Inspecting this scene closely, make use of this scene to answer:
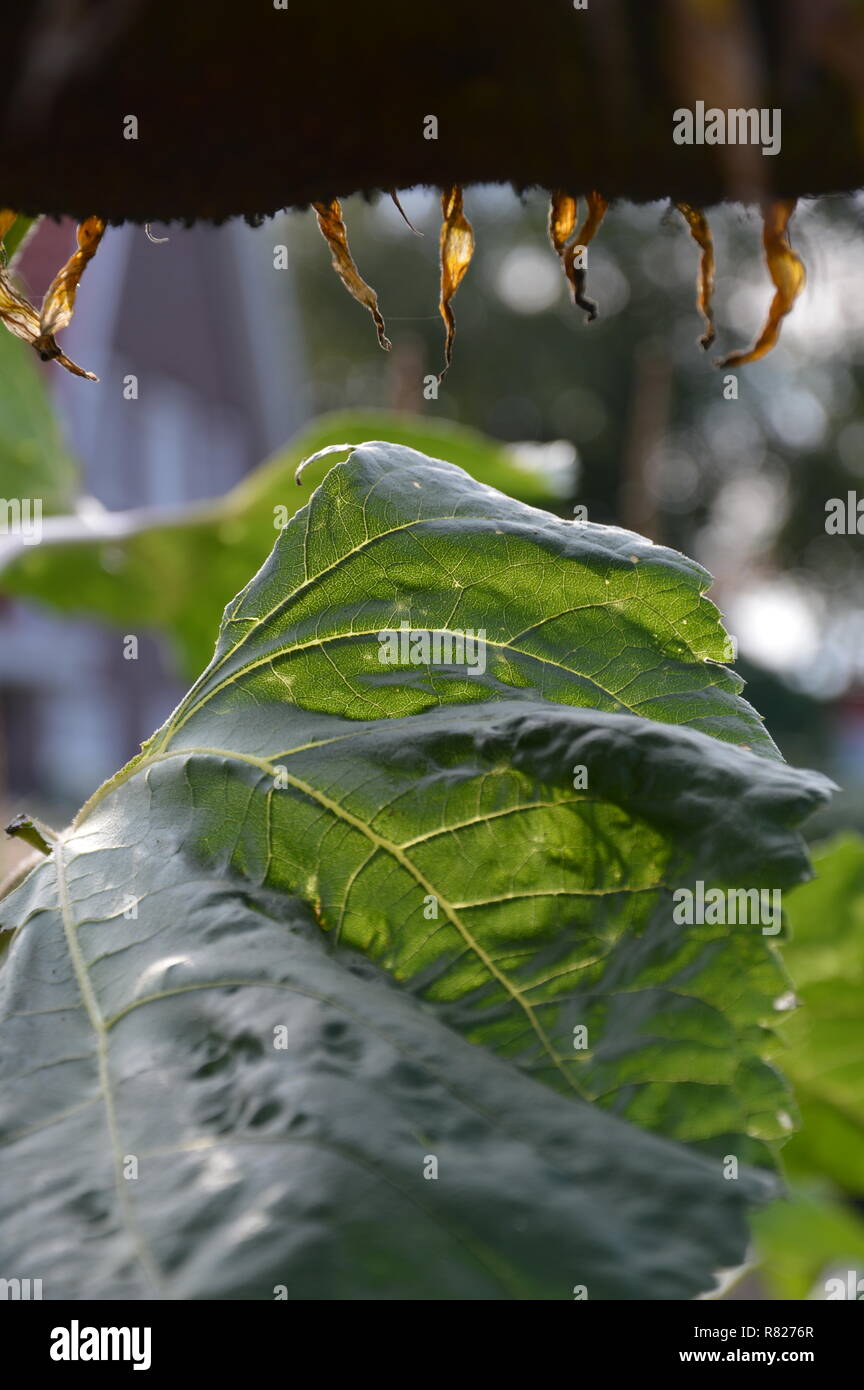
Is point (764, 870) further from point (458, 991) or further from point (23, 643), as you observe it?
point (23, 643)

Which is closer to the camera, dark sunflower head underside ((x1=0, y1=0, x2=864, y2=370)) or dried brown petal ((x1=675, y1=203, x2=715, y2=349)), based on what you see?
dark sunflower head underside ((x1=0, y1=0, x2=864, y2=370))

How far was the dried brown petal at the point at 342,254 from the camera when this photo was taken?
61 cm

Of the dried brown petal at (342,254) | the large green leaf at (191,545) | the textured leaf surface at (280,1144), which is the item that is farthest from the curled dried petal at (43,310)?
the large green leaf at (191,545)

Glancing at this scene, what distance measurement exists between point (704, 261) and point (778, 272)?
0.24ft

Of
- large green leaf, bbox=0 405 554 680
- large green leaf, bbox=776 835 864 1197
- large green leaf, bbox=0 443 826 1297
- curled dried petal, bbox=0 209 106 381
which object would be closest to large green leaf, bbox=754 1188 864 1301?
large green leaf, bbox=776 835 864 1197

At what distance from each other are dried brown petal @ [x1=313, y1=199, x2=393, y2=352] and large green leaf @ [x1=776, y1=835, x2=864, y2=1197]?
1017 mm

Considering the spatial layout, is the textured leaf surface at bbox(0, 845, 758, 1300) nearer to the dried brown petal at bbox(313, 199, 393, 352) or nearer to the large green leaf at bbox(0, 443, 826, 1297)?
the large green leaf at bbox(0, 443, 826, 1297)

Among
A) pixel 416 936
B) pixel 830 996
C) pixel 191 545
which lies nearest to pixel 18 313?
pixel 416 936

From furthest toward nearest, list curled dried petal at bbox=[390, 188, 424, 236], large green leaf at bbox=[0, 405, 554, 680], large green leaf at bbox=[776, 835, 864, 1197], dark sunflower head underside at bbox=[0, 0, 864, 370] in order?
large green leaf at bbox=[0, 405, 554, 680] < large green leaf at bbox=[776, 835, 864, 1197] < curled dried petal at bbox=[390, 188, 424, 236] < dark sunflower head underside at bbox=[0, 0, 864, 370]

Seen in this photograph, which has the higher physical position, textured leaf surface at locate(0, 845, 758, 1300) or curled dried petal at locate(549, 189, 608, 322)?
curled dried petal at locate(549, 189, 608, 322)

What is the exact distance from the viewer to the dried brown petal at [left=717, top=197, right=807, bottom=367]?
1.68 feet

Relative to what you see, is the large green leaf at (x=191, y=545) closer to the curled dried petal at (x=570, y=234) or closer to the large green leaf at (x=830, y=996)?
the large green leaf at (x=830, y=996)

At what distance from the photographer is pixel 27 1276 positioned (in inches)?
24.2

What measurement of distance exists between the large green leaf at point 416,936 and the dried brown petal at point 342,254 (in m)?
0.19
